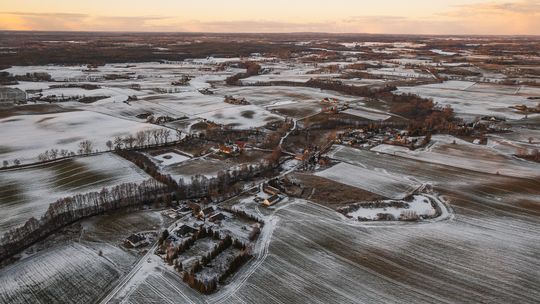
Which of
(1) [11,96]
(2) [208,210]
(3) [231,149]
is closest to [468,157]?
(3) [231,149]

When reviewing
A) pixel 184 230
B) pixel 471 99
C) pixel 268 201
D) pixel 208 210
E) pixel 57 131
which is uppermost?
pixel 471 99

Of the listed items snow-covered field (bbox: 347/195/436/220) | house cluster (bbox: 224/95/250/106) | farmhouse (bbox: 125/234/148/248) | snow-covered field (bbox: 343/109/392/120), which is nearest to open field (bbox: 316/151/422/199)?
snow-covered field (bbox: 347/195/436/220)

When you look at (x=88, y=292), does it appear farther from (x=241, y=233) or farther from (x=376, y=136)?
(x=376, y=136)

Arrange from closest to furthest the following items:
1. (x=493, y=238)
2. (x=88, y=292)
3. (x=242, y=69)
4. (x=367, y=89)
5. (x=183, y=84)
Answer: (x=88, y=292)
(x=493, y=238)
(x=367, y=89)
(x=183, y=84)
(x=242, y=69)

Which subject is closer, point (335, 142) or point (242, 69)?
point (335, 142)

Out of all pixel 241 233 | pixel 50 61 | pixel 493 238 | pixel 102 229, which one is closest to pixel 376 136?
pixel 493 238

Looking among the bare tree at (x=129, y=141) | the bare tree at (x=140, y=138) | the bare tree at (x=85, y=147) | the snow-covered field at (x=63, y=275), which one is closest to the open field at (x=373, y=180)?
the snow-covered field at (x=63, y=275)

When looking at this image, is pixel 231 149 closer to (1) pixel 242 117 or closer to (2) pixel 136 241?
(1) pixel 242 117

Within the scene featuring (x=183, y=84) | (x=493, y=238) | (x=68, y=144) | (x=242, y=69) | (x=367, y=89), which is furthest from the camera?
(x=242, y=69)
